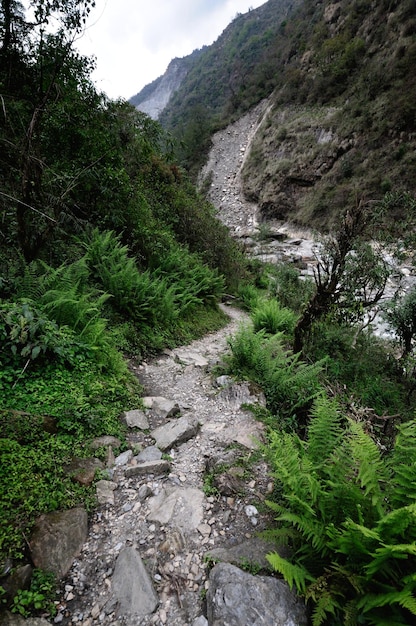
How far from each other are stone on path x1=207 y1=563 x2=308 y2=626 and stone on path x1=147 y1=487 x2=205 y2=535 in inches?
20.1

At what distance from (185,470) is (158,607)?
1170 mm

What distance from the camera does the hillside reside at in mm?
25328

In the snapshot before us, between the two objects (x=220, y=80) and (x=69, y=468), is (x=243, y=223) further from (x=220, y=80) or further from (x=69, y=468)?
(x=220, y=80)

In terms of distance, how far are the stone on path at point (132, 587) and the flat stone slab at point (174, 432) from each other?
3.92ft

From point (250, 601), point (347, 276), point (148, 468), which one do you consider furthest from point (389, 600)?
point (347, 276)

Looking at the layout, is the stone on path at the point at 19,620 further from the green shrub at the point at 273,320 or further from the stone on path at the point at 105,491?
the green shrub at the point at 273,320

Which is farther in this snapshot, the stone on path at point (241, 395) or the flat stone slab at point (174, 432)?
the stone on path at point (241, 395)

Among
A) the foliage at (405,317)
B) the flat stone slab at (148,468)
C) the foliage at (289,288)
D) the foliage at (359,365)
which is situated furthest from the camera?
the foliage at (289,288)

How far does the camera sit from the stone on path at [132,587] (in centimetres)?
194

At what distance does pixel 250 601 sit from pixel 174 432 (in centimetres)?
186

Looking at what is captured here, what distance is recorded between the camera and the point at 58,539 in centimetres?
220

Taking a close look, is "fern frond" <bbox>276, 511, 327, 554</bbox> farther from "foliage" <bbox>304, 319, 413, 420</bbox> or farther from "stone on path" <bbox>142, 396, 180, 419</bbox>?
"foliage" <bbox>304, 319, 413, 420</bbox>

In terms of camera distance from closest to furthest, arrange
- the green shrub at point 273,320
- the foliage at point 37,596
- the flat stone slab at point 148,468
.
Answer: the foliage at point 37,596 < the flat stone slab at point 148,468 < the green shrub at point 273,320

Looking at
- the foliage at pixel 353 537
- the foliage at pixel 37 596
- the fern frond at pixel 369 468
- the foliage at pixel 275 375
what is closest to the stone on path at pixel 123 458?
the foliage at pixel 37 596
